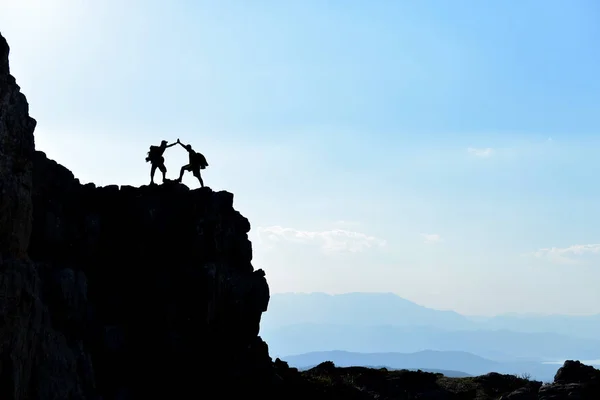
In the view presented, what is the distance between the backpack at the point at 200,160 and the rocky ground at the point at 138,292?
229cm

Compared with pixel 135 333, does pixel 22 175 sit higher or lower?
higher

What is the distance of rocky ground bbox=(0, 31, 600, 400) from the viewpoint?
141ft

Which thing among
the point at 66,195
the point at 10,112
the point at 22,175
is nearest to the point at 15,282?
the point at 22,175

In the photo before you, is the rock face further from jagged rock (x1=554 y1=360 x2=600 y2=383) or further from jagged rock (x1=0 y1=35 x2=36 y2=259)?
jagged rock (x1=554 y1=360 x2=600 y2=383)

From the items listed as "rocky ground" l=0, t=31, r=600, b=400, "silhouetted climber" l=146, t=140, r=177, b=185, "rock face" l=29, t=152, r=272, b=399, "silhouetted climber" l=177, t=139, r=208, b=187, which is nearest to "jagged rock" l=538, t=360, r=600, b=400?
"rocky ground" l=0, t=31, r=600, b=400

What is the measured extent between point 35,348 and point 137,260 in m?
15.4

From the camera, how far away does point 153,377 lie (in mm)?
52844

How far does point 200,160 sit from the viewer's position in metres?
58.8

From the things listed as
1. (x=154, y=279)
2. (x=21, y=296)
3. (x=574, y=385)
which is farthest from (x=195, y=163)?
(x=574, y=385)

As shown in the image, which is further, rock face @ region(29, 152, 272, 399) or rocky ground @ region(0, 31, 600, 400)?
rock face @ region(29, 152, 272, 399)

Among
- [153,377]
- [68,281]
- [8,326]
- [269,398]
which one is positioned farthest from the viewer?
[269,398]

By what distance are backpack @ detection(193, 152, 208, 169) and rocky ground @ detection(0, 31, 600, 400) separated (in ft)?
7.51

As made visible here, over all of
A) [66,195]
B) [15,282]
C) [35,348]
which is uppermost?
[66,195]

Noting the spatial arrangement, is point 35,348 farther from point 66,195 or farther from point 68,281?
point 66,195
